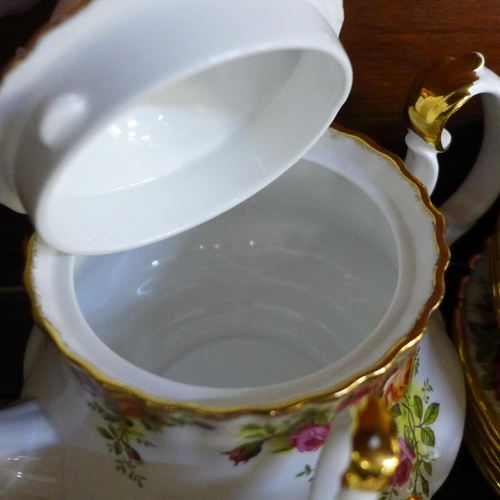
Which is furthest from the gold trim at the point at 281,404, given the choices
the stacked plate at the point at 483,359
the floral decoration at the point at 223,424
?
the stacked plate at the point at 483,359

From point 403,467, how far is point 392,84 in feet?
0.92

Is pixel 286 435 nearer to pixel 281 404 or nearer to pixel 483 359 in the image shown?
pixel 281 404

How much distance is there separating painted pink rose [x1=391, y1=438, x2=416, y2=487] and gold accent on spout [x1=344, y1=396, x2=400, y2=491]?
119 millimetres

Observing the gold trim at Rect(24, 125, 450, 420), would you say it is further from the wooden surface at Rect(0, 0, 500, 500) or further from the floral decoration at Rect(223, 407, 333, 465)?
the wooden surface at Rect(0, 0, 500, 500)

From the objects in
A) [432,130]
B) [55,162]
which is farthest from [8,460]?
[432,130]

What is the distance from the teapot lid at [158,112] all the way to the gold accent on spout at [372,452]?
15cm

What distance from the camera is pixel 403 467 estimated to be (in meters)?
0.34

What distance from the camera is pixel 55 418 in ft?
1.15

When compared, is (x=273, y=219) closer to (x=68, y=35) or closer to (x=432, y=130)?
(x=432, y=130)

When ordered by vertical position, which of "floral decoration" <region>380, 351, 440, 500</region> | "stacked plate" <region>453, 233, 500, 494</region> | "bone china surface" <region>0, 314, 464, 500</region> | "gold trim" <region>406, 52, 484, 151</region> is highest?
"gold trim" <region>406, 52, 484, 151</region>

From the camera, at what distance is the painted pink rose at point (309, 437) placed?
1.01ft

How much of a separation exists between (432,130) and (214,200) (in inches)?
5.6

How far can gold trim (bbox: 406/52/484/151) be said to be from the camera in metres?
0.36

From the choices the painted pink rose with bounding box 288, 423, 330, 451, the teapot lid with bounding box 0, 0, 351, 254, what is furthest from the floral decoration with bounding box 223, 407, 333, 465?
the teapot lid with bounding box 0, 0, 351, 254
